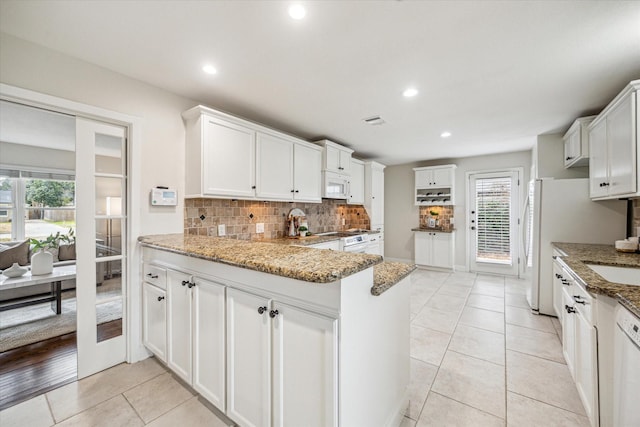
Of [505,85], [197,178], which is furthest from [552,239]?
[197,178]

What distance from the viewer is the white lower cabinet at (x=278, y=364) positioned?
1.05 meters

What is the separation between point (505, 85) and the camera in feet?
7.44

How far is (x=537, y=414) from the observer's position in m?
1.59

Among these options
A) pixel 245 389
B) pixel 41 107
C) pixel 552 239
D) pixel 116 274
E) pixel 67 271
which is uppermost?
pixel 41 107

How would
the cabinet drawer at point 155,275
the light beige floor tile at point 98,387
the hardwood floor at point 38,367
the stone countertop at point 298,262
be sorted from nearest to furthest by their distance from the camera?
the stone countertop at point 298,262 < the light beige floor tile at point 98,387 < the hardwood floor at point 38,367 < the cabinet drawer at point 155,275

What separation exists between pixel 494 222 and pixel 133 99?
5.87m

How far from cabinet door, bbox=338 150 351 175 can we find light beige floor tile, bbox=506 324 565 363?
2928 millimetres

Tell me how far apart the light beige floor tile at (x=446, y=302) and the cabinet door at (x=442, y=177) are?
2.46 meters

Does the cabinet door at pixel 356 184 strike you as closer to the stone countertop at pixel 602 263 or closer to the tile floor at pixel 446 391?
the tile floor at pixel 446 391

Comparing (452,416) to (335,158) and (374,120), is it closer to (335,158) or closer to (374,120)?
(374,120)

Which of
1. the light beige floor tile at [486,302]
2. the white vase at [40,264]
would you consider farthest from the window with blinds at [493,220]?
the white vase at [40,264]

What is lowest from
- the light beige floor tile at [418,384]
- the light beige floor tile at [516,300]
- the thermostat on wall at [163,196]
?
the light beige floor tile at [418,384]

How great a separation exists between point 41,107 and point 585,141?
498cm

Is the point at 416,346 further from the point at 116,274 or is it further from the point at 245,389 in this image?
the point at 116,274
